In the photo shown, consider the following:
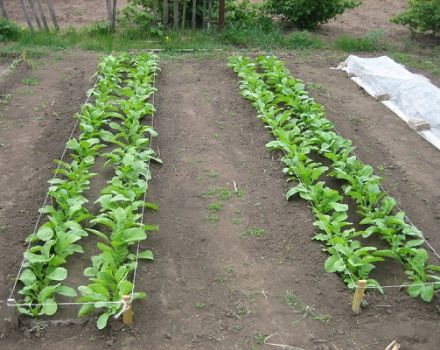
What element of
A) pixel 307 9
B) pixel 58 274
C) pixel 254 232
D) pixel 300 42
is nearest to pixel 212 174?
pixel 254 232

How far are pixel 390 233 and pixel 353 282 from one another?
2.48 ft

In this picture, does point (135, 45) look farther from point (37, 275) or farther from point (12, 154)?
point (37, 275)

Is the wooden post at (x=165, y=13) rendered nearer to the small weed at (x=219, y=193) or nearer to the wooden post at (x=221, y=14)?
the wooden post at (x=221, y=14)

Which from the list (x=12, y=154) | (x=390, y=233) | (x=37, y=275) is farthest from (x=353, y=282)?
(x=12, y=154)

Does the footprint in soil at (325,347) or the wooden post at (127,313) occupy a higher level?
the wooden post at (127,313)

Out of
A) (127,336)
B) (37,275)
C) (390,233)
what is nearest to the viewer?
(127,336)

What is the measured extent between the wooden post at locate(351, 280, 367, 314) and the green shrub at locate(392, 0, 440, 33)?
835cm

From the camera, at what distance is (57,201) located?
5.11 m

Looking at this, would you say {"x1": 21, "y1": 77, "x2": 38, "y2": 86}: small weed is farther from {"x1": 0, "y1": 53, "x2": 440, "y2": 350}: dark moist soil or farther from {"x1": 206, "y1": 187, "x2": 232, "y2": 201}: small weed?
{"x1": 206, "y1": 187, "x2": 232, "y2": 201}: small weed

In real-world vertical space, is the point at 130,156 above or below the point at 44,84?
above

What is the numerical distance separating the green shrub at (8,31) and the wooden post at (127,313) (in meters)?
8.62

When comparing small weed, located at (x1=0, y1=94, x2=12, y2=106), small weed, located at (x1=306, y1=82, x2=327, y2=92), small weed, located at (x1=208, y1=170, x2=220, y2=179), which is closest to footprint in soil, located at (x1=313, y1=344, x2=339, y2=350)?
small weed, located at (x1=208, y1=170, x2=220, y2=179)

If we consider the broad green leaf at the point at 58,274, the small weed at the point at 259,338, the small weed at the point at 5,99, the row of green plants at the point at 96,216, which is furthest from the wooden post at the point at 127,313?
the small weed at the point at 5,99

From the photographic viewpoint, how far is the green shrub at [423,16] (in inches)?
421
